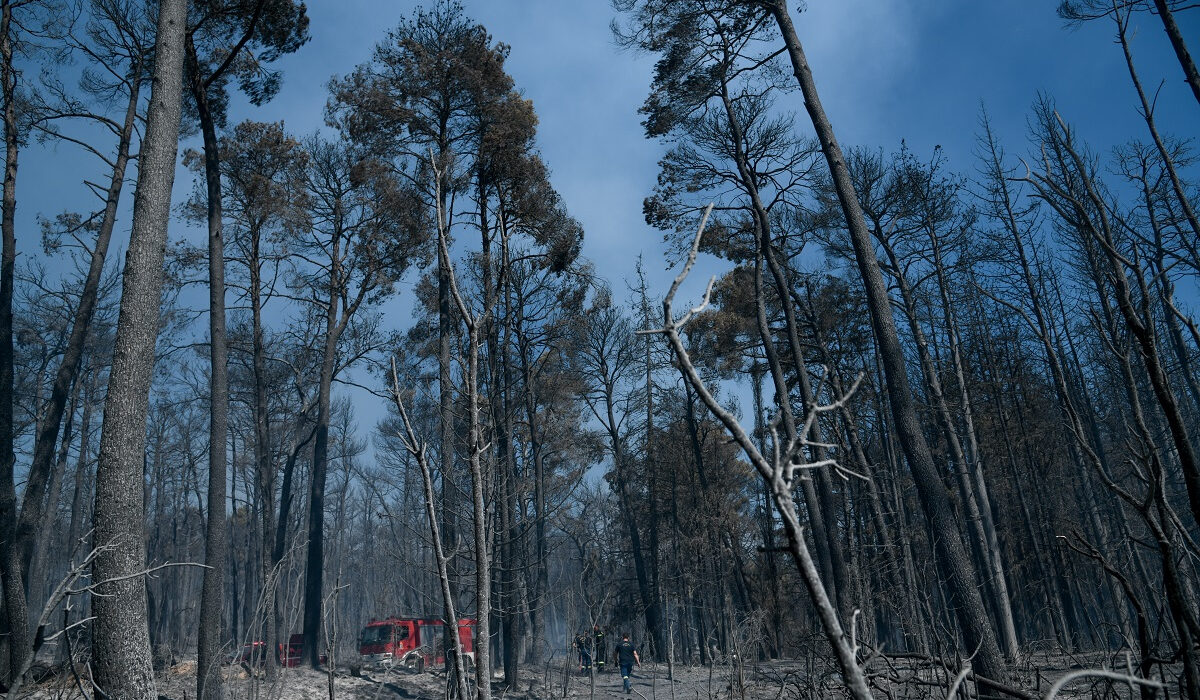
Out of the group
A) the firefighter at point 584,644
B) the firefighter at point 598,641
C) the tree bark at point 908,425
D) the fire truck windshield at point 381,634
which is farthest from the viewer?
the fire truck windshield at point 381,634

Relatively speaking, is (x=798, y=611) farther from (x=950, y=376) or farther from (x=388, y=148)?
(x=388, y=148)

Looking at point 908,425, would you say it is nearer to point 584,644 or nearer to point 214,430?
point 584,644

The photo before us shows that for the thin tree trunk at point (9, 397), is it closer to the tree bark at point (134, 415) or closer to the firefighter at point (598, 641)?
the tree bark at point (134, 415)

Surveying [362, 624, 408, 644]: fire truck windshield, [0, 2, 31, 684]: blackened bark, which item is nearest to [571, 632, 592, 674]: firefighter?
[0, 2, 31, 684]: blackened bark

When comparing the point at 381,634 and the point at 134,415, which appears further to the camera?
the point at 381,634

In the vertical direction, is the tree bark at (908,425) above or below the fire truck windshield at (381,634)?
above

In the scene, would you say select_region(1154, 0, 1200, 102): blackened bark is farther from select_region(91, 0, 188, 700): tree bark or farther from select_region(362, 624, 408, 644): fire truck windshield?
select_region(362, 624, 408, 644): fire truck windshield

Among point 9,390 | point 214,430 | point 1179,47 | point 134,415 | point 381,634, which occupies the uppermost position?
point 1179,47

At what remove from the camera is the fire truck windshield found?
22.5 metres

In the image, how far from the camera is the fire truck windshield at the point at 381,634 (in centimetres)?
2248

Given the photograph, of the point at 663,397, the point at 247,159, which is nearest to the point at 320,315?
the point at 247,159

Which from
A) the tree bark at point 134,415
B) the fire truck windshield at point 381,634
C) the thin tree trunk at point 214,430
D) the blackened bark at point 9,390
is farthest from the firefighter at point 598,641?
the fire truck windshield at point 381,634

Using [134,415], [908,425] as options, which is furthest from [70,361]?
[908,425]

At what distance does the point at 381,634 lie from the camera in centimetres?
2309
